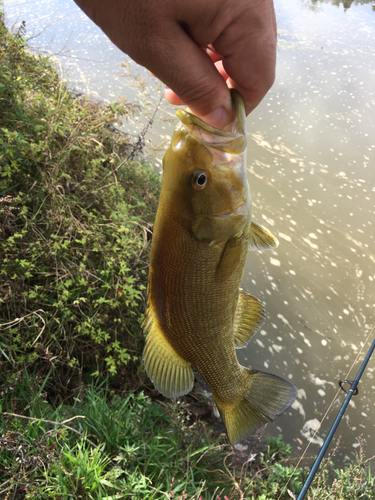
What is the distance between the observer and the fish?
113 centimetres

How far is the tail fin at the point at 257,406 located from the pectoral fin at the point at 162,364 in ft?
0.87

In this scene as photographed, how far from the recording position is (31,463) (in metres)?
1.91

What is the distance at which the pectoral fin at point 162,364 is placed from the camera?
52.9 inches

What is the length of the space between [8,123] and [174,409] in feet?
8.46

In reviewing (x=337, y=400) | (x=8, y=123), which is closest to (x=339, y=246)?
(x=337, y=400)

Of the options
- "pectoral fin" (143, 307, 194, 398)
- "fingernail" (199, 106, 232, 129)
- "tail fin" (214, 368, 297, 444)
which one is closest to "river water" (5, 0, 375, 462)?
"tail fin" (214, 368, 297, 444)

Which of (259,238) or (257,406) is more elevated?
(259,238)

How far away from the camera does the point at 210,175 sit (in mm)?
1150

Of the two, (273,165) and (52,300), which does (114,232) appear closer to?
(52,300)

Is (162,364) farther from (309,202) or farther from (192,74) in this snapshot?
(309,202)

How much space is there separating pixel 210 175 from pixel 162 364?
726 mm

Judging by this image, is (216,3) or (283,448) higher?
(216,3)

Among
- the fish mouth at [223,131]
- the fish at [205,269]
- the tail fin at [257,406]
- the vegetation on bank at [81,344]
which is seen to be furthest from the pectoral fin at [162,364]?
the vegetation on bank at [81,344]

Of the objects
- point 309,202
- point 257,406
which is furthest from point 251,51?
point 309,202
